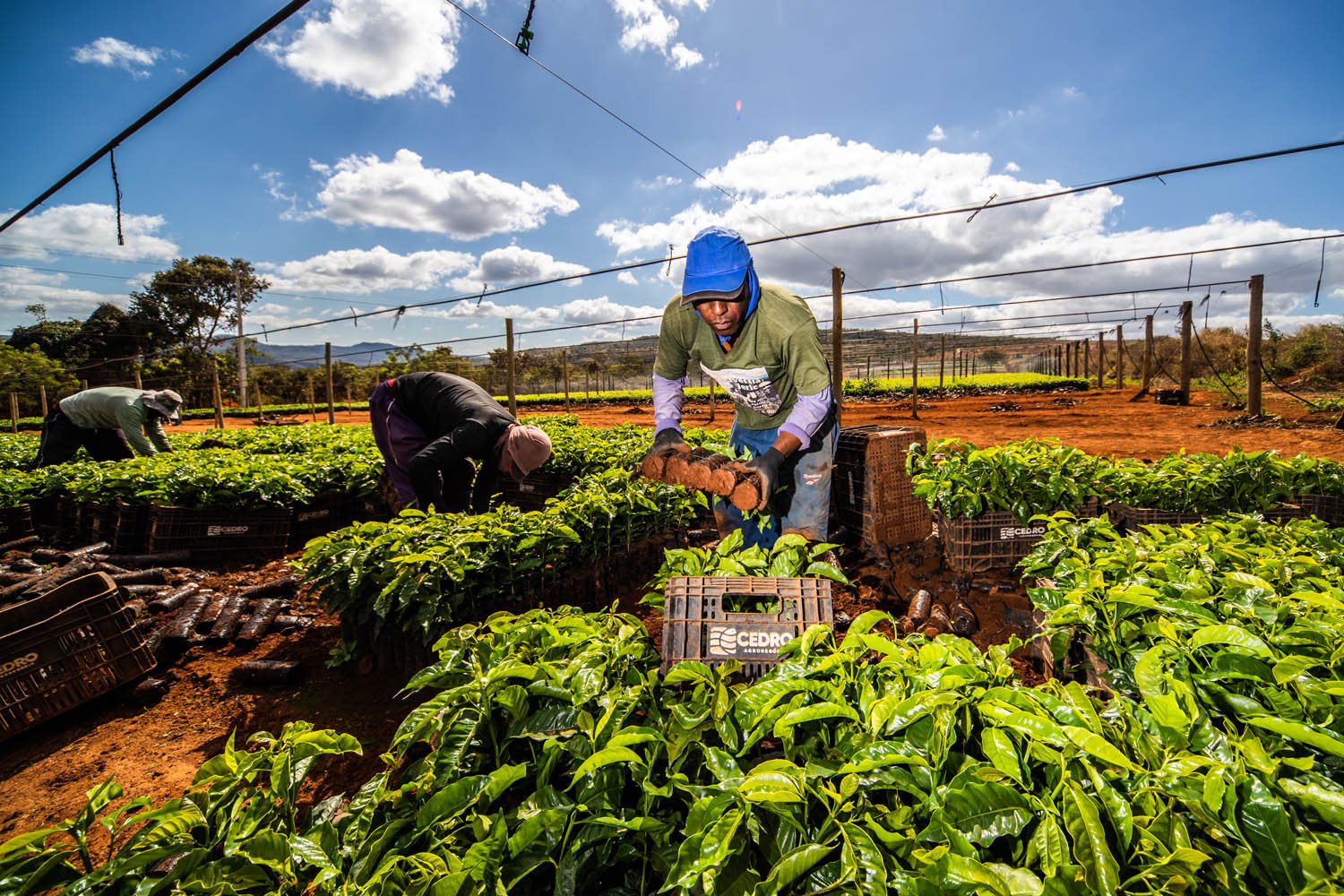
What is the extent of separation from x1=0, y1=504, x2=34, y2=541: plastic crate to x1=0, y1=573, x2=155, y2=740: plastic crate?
4.81 metres

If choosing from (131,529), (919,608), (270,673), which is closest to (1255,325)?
(919,608)

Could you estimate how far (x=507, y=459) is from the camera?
4.63 metres

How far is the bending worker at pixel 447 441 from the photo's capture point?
4.41 m

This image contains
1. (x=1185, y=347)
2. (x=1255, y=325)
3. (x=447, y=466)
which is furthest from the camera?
(x=1185, y=347)

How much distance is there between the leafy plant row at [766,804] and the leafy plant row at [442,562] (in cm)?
175

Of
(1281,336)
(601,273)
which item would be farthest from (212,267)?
(1281,336)

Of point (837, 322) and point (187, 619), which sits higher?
point (837, 322)

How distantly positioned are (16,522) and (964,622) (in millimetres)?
10028

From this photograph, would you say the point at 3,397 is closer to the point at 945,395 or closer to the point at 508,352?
the point at 508,352

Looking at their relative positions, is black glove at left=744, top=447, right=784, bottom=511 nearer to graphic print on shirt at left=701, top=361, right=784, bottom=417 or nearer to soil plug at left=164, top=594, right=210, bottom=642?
graphic print on shirt at left=701, top=361, right=784, bottom=417

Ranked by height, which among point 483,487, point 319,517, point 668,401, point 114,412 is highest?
point 668,401

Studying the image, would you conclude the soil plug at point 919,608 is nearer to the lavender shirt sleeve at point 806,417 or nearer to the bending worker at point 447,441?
the lavender shirt sleeve at point 806,417

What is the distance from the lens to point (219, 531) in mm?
5781

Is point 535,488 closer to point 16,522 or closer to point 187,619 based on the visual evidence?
point 187,619
